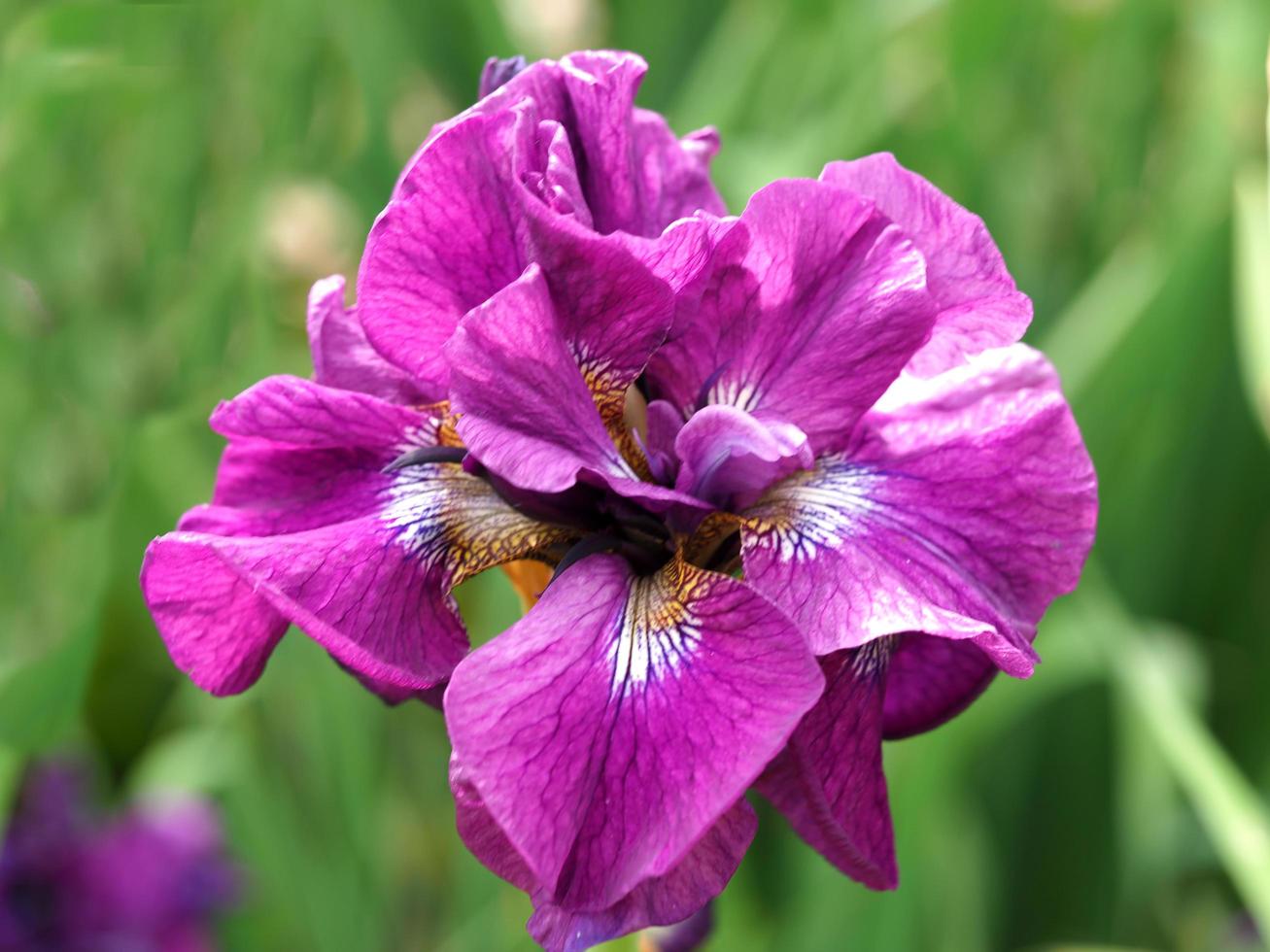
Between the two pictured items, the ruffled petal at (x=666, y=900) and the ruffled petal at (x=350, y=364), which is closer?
the ruffled petal at (x=666, y=900)

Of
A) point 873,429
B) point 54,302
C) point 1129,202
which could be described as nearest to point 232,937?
point 54,302

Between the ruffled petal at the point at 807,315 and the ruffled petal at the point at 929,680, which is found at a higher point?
the ruffled petal at the point at 807,315

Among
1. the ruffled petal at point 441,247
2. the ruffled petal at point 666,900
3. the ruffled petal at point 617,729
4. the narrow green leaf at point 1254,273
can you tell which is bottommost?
the narrow green leaf at point 1254,273

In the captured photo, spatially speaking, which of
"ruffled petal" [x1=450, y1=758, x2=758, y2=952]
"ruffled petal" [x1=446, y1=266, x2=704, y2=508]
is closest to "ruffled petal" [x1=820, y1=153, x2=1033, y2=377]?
"ruffled petal" [x1=446, y1=266, x2=704, y2=508]

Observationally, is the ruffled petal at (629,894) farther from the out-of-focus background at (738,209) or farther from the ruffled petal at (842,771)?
the out-of-focus background at (738,209)

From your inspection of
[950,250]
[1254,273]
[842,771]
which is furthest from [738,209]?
[842,771]

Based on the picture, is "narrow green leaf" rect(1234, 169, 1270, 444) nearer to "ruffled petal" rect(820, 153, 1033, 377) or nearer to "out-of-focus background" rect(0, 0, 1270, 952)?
"out-of-focus background" rect(0, 0, 1270, 952)

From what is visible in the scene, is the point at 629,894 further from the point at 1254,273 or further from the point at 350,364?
the point at 1254,273

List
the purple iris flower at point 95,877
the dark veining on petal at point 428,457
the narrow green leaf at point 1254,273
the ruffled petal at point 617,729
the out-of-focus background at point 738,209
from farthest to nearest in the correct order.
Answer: the purple iris flower at point 95,877
the out-of-focus background at point 738,209
the narrow green leaf at point 1254,273
the dark veining on petal at point 428,457
the ruffled petal at point 617,729

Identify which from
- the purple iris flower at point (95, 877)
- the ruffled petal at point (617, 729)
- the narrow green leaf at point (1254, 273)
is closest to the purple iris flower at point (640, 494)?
the ruffled petal at point (617, 729)
